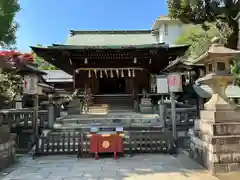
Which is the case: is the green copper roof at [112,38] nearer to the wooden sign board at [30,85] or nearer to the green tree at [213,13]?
the green tree at [213,13]

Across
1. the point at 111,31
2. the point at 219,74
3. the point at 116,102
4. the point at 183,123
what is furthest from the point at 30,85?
the point at 111,31

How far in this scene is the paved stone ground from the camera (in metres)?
5.06

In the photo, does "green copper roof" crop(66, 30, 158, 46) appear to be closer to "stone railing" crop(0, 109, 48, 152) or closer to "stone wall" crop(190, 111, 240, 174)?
"stone railing" crop(0, 109, 48, 152)

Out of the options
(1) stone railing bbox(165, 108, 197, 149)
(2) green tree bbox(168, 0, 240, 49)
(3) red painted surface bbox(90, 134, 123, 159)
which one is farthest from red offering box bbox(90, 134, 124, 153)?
(2) green tree bbox(168, 0, 240, 49)

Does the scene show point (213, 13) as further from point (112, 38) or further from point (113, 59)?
point (113, 59)

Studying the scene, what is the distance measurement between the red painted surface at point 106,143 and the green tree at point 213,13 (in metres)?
11.6

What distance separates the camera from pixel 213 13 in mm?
15984

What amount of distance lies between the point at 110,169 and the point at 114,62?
31.5 feet

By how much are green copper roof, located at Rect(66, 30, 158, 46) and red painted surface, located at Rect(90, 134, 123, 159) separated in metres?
9.38

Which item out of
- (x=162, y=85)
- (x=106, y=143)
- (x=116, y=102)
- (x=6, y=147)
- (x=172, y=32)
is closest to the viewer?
(x=6, y=147)

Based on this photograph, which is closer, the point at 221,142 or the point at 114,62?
the point at 221,142

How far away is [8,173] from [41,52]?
826 cm

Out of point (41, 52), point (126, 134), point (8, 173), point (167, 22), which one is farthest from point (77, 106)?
point (167, 22)

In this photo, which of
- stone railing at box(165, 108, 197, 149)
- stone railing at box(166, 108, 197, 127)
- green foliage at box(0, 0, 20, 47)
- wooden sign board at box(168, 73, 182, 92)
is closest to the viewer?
wooden sign board at box(168, 73, 182, 92)
